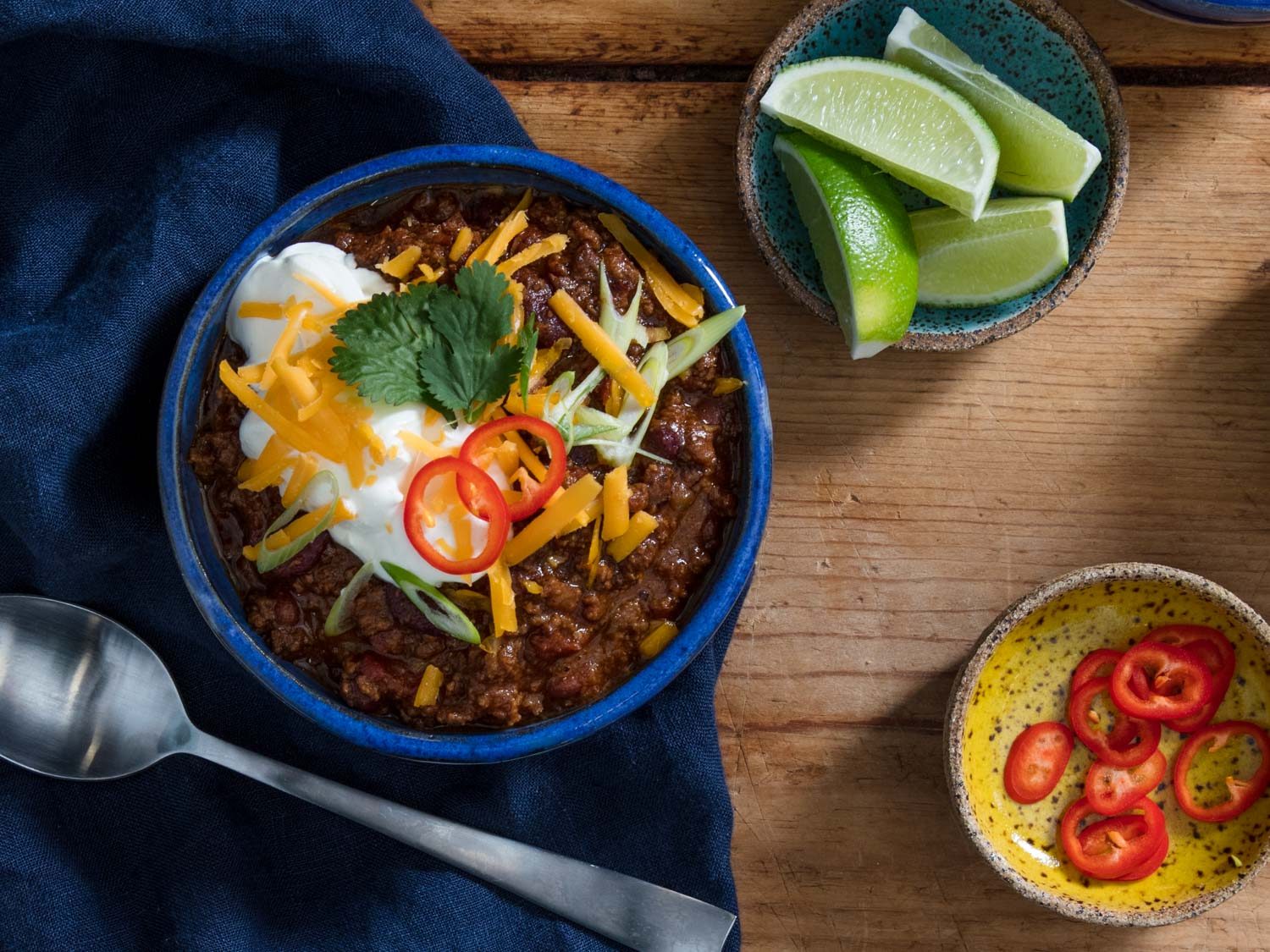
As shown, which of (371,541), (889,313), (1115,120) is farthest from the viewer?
(1115,120)

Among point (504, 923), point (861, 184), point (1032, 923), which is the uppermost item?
point (861, 184)

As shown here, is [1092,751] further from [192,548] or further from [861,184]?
[192,548]

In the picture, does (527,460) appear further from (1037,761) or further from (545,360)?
(1037,761)

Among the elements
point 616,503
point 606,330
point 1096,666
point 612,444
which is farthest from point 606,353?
point 1096,666

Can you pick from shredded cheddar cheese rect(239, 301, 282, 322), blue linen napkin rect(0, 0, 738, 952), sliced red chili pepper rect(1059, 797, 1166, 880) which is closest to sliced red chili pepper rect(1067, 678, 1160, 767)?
sliced red chili pepper rect(1059, 797, 1166, 880)

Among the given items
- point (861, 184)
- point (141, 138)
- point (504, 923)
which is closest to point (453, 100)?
point (141, 138)

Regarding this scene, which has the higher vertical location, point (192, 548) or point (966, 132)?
point (966, 132)

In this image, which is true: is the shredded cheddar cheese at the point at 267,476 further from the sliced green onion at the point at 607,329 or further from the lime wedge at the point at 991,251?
the lime wedge at the point at 991,251

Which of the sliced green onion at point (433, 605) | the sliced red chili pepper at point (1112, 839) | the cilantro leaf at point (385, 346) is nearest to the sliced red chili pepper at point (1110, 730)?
the sliced red chili pepper at point (1112, 839)
